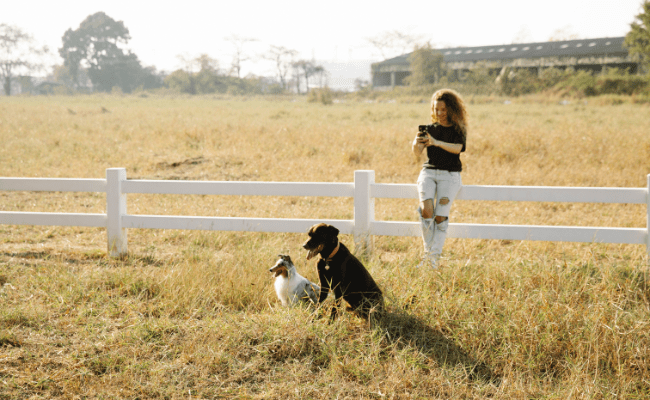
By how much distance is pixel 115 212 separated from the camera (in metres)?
5.69

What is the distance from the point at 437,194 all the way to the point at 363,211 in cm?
81

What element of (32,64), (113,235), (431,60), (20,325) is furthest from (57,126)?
(32,64)

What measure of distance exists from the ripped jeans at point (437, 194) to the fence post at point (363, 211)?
2.06ft

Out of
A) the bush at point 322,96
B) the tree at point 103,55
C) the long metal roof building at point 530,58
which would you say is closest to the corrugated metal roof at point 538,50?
the long metal roof building at point 530,58

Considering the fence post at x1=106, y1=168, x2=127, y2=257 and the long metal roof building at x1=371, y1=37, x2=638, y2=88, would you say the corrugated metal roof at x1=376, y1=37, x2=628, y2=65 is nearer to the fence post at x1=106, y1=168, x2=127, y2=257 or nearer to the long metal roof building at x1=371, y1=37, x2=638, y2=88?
the long metal roof building at x1=371, y1=37, x2=638, y2=88

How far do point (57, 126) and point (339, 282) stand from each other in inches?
735

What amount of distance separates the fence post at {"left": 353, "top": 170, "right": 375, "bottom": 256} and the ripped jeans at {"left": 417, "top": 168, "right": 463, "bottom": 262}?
0.63 meters

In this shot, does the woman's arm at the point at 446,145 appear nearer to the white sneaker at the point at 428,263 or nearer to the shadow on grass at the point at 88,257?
the white sneaker at the point at 428,263

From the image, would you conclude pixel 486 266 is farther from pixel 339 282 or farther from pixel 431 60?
pixel 431 60

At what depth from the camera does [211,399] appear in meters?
2.95

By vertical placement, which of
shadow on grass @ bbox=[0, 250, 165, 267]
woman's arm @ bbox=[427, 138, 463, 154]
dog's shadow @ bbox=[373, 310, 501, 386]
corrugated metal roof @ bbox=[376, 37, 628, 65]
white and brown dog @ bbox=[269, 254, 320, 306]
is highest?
corrugated metal roof @ bbox=[376, 37, 628, 65]

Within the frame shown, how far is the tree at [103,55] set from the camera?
8419 centimetres

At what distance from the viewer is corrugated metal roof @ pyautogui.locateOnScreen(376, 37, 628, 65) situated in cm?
4890

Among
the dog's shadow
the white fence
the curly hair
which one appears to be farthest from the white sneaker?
the curly hair
